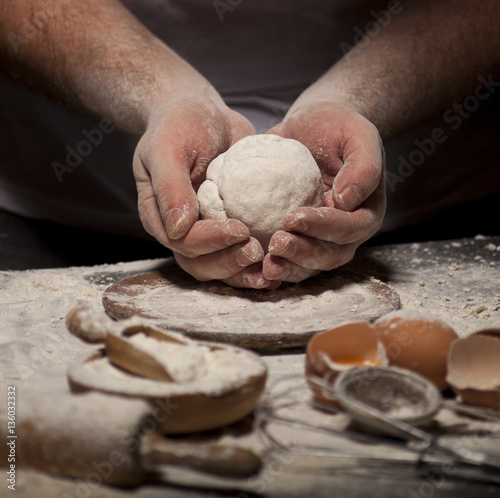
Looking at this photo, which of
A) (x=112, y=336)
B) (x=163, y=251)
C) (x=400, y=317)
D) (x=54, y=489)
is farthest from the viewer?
(x=163, y=251)

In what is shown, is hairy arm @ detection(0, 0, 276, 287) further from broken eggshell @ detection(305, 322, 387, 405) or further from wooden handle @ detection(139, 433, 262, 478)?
wooden handle @ detection(139, 433, 262, 478)

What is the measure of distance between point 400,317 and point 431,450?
306mm

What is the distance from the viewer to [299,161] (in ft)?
5.71

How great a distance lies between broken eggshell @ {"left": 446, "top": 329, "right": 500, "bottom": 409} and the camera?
3.53 ft

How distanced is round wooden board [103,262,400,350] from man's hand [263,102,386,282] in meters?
0.07

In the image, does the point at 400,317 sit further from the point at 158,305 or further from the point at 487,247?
the point at 487,247

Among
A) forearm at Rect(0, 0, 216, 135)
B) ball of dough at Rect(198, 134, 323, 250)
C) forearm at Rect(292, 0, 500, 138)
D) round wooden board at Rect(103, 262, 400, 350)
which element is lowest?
round wooden board at Rect(103, 262, 400, 350)

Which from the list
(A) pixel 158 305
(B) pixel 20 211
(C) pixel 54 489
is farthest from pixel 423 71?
(C) pixel 54 489

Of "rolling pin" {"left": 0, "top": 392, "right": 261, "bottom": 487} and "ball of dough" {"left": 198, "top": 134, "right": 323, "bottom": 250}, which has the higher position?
"ball of dough" {"left": 198, "top": 134, "right": 323, "bottom": 250}

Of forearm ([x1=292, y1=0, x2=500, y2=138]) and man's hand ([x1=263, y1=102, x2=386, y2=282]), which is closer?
man's hand ([x1=263, y1=102, x2=386, y2=282])
